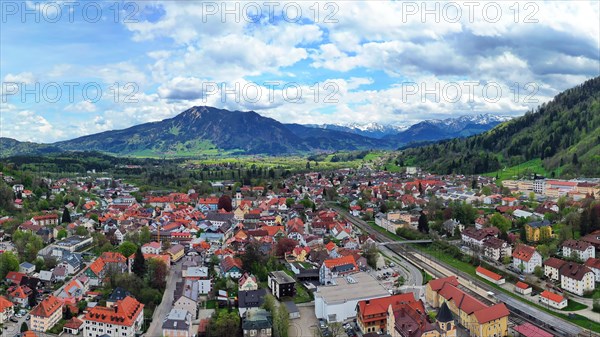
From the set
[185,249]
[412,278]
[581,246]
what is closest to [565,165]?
[581,246]

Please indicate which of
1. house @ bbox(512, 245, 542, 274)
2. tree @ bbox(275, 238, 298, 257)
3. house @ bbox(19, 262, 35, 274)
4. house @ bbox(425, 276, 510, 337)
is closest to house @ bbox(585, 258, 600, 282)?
house @ bbox(512, 245, 542, 274)

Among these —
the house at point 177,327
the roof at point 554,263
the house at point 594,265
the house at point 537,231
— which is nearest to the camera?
the house at point 177,327

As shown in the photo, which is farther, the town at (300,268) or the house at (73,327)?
the house at (73,327)

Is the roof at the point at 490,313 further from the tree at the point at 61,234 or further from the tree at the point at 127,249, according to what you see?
the tree at the point at 61,234

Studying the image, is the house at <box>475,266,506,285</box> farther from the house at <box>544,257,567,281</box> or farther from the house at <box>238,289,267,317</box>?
the house at <box>238,289,267,317</box>

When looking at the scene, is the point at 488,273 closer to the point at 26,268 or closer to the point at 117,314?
the point at 117,314

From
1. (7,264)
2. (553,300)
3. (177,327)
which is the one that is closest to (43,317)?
(177,327)

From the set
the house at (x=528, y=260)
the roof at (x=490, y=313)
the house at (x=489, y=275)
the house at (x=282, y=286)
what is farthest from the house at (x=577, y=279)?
the house at (x=282, y=286)
